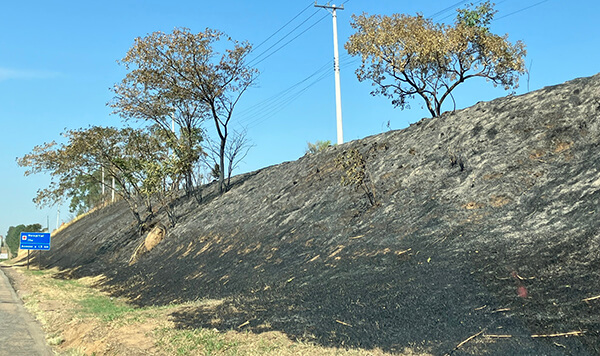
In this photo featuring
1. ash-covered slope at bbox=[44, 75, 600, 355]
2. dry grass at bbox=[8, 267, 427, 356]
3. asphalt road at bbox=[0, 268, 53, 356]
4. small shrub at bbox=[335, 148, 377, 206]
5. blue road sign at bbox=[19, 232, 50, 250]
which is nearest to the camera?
ash-covered slope at bbox=[44, 75, 600, 355]

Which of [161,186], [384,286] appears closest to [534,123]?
[384,286]

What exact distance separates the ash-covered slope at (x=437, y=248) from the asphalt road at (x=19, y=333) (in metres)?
2.67

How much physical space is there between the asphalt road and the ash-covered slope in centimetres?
267

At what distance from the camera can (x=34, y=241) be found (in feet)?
121

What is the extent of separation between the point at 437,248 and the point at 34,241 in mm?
34188

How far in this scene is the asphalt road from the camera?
9539 millimetres

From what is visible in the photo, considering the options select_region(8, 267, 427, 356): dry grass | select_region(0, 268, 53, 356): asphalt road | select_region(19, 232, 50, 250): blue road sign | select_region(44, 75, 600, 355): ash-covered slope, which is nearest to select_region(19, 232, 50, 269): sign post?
select_region(19, 232, 50, 250): blue road sign

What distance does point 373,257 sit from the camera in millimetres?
11188

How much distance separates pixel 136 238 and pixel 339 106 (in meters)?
14.2

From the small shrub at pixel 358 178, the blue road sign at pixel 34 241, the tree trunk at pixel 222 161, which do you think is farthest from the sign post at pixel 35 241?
the small shrub at pixel 358 178

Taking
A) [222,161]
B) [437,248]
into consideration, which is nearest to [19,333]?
[437,248]

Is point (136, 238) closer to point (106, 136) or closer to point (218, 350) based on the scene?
point (106, 136)

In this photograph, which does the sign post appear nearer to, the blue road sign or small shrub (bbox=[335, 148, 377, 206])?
the blue road sign

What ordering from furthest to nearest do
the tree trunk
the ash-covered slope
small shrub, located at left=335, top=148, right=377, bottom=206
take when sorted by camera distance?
the tree trunk
small shrub, located at left=335, top=148, right=377, bottom=206
the ash-covered slope
